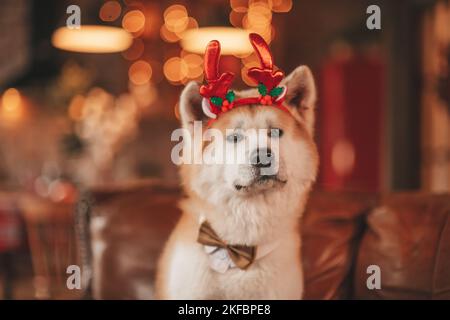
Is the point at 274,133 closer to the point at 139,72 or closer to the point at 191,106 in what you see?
the point at 191,106

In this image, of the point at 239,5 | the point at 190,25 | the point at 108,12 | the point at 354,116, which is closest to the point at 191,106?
the point at 108,12

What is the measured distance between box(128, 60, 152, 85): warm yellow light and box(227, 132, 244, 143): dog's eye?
20.8ft

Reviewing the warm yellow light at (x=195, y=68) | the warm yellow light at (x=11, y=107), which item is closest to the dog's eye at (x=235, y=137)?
the warm yellow light at (x=195, y=68)

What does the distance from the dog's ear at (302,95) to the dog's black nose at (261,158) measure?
0.15 metres

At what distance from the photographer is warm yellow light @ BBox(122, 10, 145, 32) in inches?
280

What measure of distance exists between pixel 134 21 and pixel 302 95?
636 cm

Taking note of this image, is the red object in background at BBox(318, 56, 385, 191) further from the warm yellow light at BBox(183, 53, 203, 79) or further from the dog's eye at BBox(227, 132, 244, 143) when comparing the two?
the dog's eye at BBox(227, 132, 244, 143)

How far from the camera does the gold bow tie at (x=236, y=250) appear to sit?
1.15 meters

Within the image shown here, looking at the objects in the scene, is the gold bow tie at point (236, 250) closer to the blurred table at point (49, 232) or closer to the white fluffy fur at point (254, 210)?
the white fluffy fur at point (254, 210)

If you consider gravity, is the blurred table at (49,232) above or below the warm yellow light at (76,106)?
below

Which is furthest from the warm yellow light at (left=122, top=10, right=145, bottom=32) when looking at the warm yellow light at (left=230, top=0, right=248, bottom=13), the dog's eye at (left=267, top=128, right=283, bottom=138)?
the dog's eye at (left=267, top=128, right=283, bottom=138)

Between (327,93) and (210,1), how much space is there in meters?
1.60

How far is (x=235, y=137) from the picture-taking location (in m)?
1.10

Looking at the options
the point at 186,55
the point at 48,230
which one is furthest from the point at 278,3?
the point at 48,230
